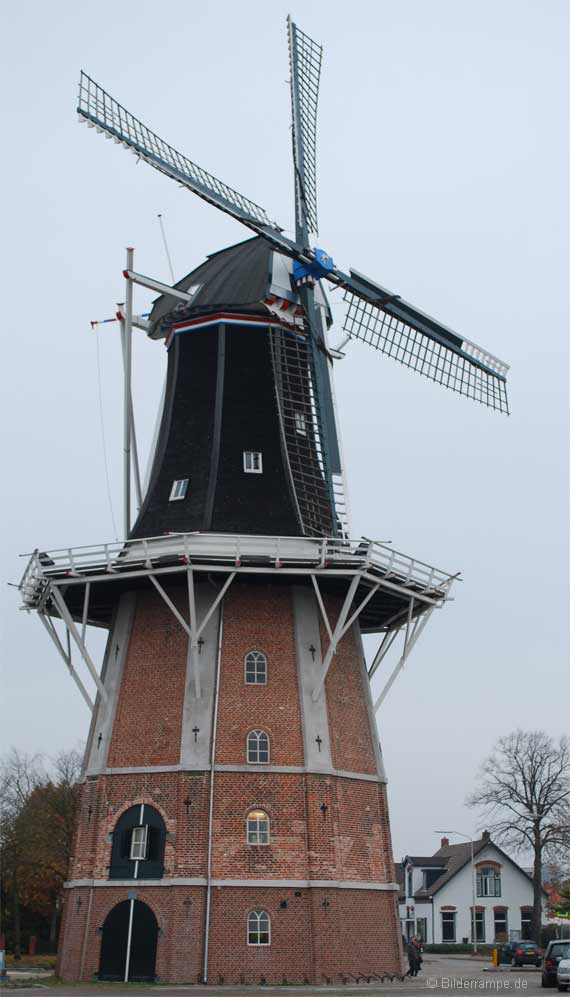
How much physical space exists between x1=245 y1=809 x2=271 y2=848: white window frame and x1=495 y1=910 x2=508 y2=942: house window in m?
42.3

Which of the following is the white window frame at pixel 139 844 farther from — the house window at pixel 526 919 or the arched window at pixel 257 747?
the house window at pixel 526 919

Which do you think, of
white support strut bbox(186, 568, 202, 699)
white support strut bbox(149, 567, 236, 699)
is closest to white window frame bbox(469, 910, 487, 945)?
white support strut bbox(149, 567, 236, 699)

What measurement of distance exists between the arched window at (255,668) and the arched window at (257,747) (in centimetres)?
124

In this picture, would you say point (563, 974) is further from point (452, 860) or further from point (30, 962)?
point (452, 860)

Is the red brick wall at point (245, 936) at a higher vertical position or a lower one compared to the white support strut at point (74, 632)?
lower

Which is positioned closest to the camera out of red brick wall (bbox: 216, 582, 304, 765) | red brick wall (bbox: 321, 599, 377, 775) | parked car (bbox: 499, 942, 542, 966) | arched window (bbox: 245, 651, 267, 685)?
red brick wall (bbox: 216, 582, 304, 765)

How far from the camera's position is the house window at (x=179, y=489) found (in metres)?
31.1

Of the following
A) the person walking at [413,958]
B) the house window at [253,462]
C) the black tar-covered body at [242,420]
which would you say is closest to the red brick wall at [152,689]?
the black tar-covered body at [242,420]

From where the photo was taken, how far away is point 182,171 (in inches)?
1325

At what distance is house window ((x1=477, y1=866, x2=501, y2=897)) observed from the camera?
2589 inches

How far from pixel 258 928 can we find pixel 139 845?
3.33m

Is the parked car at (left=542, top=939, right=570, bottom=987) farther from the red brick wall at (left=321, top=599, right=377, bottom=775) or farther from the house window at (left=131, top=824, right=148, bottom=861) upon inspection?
the house window at (left=131, top=824, right=148, bottom=861)

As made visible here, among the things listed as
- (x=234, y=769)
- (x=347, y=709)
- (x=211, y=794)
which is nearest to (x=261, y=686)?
(x=234, y=769)

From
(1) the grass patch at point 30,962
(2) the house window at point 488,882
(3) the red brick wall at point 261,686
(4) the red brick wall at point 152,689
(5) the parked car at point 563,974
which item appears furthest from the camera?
(2) the house window at point 488,882
